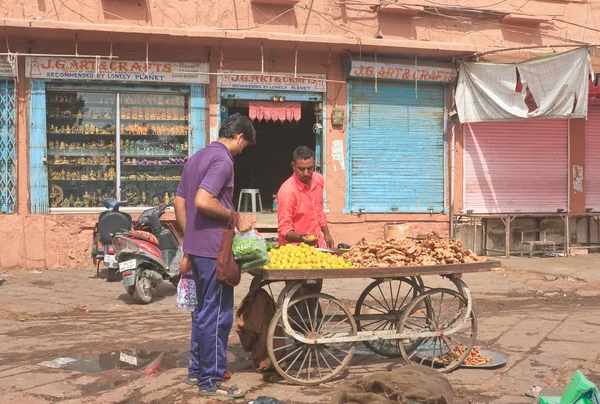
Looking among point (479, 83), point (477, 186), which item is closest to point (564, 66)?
point (479, 83)

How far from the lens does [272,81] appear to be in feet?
41.1

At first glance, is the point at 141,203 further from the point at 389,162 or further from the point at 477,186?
the point at 477,186

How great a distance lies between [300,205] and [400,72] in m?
7.21

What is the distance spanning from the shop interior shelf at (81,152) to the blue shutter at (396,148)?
4.30m

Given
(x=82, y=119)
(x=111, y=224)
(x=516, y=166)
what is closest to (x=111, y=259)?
(x=111, y=224)

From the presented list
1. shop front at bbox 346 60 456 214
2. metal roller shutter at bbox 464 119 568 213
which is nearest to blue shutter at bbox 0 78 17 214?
shop front at bbox 346 60 456 214

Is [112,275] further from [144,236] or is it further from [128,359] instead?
[128,359]

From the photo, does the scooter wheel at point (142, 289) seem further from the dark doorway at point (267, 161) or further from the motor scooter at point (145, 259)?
the dark doorway at point (267, 161)

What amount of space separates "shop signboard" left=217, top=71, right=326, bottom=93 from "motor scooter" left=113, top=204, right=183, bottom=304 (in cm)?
362

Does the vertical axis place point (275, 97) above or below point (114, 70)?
below

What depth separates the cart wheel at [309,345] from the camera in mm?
5383

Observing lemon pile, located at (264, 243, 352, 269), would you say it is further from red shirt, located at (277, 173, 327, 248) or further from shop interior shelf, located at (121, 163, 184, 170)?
shop interior shelf, located at (121, 163, 184, 170)

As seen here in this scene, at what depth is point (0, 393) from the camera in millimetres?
5031

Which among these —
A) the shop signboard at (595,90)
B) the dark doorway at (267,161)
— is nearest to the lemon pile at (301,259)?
the shop signboard at (595,90)
